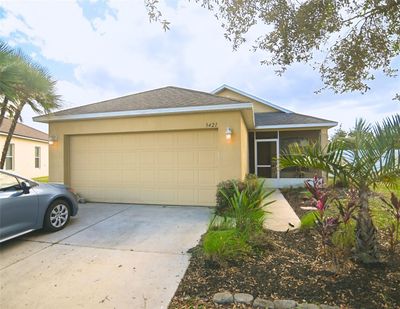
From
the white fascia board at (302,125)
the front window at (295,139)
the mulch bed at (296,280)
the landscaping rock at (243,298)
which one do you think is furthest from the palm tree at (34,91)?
the front window at (295,139)

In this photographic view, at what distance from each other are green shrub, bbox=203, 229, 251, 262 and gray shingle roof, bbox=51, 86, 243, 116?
4543 mm

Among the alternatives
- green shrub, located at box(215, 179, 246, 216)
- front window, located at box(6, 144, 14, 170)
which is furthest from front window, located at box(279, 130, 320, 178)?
front window, located at box(6, 144, 14, 170)

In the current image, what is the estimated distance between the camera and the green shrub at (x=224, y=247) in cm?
366

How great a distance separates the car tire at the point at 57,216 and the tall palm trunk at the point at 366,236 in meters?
5.72

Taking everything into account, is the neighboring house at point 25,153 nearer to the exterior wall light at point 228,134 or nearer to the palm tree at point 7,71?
the palm tree at point 7,71

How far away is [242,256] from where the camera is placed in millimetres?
3781

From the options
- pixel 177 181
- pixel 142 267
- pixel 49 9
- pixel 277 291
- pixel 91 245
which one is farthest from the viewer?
pixel 177 181

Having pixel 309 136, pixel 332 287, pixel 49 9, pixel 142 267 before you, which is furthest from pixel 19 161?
pixel 332 287

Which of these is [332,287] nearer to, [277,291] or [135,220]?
[277,291]

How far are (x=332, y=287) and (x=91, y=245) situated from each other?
398 cm

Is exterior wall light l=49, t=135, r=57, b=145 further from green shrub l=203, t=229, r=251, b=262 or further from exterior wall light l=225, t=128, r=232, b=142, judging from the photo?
green shrub l=203, t=229, r=251, b=262

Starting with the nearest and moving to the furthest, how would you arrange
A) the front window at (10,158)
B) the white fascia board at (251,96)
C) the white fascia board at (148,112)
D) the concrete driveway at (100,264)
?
the concrete driveway at (100,264)
the white fascia board at (148,112)
the white fascia board at (251,96)
the front window at (10,158)

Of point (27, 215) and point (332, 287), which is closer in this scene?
point (332, 287)

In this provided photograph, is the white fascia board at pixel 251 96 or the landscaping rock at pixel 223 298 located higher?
the white fascia board at pixel 251 96
